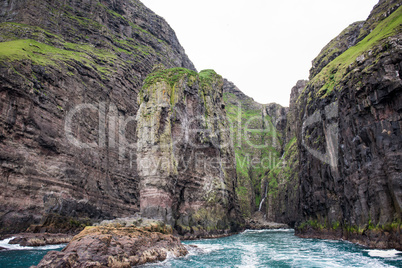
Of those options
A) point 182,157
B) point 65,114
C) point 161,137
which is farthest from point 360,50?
point 65,114

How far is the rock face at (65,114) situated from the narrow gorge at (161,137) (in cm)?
24

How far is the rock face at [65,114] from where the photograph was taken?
40.2 meters

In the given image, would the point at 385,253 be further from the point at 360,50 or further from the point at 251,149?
the point at 251,149

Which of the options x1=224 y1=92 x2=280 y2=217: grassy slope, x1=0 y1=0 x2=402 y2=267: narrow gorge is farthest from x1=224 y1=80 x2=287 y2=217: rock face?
x1=0 y1=0 x2=402 y2=267: narrow gorge

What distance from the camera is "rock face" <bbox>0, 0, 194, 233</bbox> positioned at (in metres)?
40.2

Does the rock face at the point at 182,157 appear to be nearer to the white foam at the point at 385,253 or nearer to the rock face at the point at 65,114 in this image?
the rock face at the point at 65,114

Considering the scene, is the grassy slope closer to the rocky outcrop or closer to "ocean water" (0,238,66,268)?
the rocky outcrop

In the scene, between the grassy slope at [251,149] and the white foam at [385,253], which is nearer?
the white foam at [385,253]

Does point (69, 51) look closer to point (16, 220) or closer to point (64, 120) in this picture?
point (64, 120)

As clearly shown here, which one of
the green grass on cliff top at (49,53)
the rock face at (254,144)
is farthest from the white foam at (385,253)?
the rock face at (254,144)

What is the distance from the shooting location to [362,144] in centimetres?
2933

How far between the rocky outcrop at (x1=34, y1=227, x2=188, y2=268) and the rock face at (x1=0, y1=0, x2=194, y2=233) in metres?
22.1

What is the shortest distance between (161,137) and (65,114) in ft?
66.0

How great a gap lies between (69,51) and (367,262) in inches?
2708
